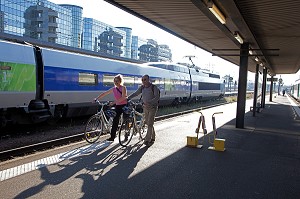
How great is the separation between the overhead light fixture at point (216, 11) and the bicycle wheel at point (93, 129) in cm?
394

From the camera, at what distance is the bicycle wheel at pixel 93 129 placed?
7.84 metres

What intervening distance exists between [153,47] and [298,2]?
8561 centimetres

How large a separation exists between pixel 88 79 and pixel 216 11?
6.54 m

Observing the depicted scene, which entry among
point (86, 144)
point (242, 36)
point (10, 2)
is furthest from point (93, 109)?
point (10, 2)

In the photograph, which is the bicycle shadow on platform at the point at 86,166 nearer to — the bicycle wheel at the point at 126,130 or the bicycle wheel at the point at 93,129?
the bicycle wheel at the point at 126,130

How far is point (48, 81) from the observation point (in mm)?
10469

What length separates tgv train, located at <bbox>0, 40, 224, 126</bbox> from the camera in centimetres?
911

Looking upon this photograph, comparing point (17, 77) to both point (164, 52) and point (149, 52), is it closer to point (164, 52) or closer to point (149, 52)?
point (149, 52)

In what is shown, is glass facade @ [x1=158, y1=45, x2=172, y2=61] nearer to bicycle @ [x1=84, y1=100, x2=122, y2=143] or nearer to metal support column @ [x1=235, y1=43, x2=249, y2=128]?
metal support column @ [x1=235, y1=43, x2=249, y2=128]

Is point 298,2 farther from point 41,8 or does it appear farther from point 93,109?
point 41,8

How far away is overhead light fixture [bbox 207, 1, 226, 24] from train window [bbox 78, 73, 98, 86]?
6013mm

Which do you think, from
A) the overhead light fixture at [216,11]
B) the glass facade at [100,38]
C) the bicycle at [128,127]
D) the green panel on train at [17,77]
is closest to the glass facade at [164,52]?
the glass facade at [100,38]

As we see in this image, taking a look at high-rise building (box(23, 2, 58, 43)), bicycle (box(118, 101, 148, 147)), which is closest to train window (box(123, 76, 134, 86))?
bicycle (box(118, 101, 148, 147))

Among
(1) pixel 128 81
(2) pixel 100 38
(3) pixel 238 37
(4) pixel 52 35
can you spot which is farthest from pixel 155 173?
(2) pixel 100 38
